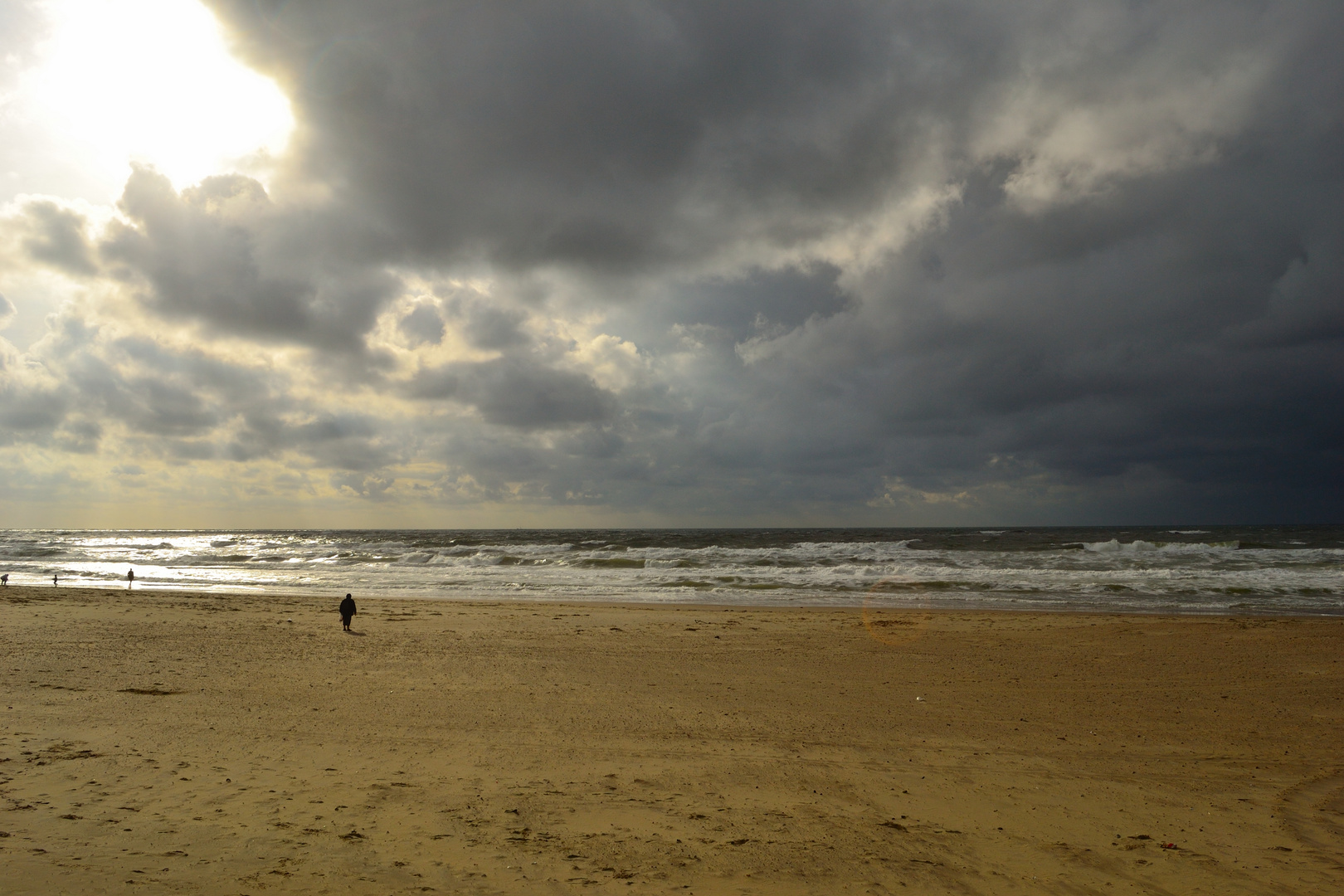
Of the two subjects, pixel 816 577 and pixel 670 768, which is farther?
pixel 816 577

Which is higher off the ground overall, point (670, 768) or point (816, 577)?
point (670, 768)

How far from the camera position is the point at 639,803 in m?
6.32

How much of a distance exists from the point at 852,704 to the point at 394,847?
22.3ft

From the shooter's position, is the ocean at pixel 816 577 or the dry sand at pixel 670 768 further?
the ocean at pixel 816 577

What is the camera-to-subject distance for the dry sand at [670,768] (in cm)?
512

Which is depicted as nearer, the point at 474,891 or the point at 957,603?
the point at 474,891

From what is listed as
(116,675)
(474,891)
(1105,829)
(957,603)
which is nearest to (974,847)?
(1105,829)

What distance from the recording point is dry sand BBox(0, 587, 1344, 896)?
16.8 feet

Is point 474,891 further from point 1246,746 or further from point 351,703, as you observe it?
point 1246,746

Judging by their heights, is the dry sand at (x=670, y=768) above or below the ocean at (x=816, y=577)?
above

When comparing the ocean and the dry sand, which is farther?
the ocean

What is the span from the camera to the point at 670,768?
23.9ft

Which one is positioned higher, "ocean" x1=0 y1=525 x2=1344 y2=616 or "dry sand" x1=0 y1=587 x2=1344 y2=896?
"dry sand" x1=0 y1=587 x2=1344 y2=896

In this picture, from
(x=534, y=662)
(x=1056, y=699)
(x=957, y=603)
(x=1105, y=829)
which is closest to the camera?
(x=1105, y=829)
